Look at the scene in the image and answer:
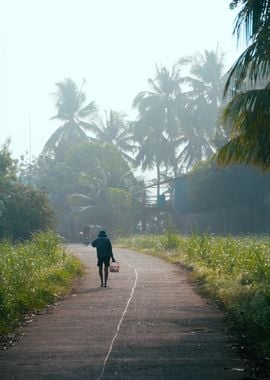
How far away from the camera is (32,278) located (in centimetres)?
1762

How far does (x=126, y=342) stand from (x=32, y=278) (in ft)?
25.8

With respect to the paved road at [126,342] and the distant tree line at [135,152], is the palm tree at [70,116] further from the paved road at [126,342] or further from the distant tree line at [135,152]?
the paved road at [126,342]

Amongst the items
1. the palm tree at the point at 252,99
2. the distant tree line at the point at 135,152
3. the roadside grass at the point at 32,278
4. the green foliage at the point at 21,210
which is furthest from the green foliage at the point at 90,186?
the palm tree at the point at 252,99

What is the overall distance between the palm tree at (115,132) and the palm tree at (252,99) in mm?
53888

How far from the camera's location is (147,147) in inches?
2571

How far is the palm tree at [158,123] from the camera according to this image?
6525cm

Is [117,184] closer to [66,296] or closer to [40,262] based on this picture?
[40,262]

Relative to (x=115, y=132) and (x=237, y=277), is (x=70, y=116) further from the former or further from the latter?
(x=237, y=277)

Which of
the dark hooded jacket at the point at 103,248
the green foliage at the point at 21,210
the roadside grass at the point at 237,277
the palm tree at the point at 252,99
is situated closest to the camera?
the roadside grass at the point at 237,277

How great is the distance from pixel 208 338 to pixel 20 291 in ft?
18.7

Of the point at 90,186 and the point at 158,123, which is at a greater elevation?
the point at 158,123

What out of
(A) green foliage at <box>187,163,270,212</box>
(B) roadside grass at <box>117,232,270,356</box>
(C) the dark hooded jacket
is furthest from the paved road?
(A) green foliage at <box>187,163,270,212</box>

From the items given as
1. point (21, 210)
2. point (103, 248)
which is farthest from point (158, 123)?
point (103, 248)

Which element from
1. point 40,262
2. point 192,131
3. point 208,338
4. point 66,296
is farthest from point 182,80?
point 208,338
